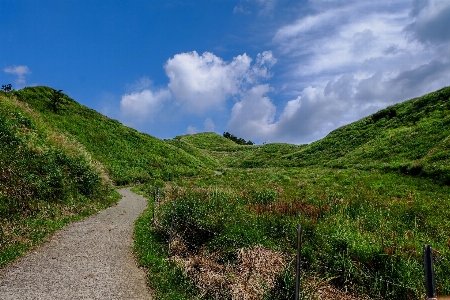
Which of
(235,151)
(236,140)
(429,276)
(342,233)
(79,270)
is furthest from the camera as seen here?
(236,140)

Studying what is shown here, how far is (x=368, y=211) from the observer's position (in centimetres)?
1386

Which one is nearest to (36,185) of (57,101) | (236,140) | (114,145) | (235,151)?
(114,145)

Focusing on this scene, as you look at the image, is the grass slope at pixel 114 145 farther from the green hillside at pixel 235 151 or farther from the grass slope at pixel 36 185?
the green hillside at pixel 235 151

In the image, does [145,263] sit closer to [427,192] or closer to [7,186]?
[7,186]

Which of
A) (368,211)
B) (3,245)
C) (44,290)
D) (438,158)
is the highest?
(438,158)

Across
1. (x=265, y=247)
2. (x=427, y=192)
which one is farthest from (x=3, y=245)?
(x=427, y=192)

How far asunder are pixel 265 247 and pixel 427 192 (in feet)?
49.7

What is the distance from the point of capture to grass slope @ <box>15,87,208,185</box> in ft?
126

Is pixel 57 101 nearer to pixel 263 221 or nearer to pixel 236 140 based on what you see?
pixel 263 221

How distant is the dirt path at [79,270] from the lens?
922 centimetres

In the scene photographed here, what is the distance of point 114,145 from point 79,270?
35.0m

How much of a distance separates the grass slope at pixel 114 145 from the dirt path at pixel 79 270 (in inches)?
794

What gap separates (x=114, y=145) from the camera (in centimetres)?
4391

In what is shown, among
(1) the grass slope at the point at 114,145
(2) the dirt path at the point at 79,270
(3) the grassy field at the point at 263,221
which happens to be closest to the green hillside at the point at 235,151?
(1) the grass slope at the point at 114,145
